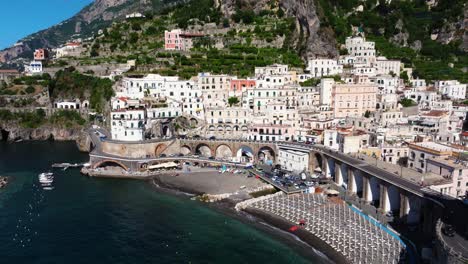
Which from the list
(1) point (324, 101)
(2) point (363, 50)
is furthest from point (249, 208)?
(2) point (363, 50)

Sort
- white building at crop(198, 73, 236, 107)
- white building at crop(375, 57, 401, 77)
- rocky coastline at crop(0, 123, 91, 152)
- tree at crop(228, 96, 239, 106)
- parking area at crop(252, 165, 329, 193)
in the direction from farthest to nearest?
rocky coastline at crop(0, 123, 91, 152), white building at crop(375, 57, 401, 77), white building at crop(198, 73, 236, 107), tree at crop(228, 96, 239, 106), parking area at crop(252, 165, 329, 193)

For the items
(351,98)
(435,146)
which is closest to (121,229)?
(435,146)

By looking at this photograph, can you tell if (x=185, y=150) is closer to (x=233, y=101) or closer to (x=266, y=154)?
(x=233, y=101)

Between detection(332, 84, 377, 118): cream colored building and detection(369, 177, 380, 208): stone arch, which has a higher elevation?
detection(332, 84, 377, 118): cream colored building

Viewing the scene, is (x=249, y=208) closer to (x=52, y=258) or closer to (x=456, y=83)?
(x=52, y=258)

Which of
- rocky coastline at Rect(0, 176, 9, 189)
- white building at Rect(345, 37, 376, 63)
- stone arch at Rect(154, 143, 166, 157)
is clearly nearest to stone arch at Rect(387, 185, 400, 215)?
stone arch at Rect(154, 143, 166, 157)

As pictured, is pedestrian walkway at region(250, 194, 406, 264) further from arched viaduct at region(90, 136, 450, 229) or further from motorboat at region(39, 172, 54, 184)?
motorboat at region(39, 172, 54, 184)

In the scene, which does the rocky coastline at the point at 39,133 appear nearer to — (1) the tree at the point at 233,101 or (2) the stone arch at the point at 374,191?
(1) the tree at the point at 233,101

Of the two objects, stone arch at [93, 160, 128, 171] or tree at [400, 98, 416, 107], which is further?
tree at [400, 98, 416, 107]
